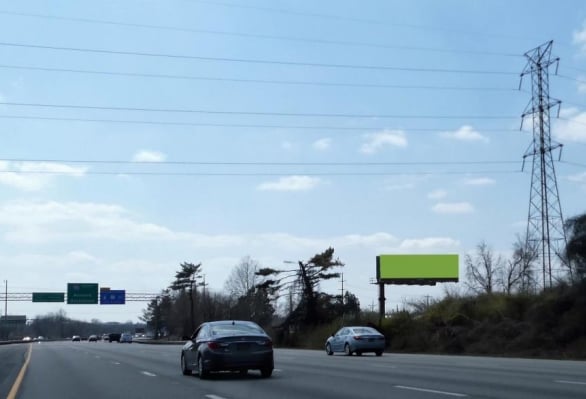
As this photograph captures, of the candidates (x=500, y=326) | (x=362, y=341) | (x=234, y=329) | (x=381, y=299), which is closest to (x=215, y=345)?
(x=234, y=329)

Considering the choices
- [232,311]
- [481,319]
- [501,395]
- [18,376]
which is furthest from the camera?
→ [232,311]

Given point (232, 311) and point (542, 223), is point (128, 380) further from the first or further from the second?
point (232, 311)

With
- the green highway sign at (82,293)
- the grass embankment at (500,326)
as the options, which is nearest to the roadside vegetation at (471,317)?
the grass embankment at (500,326)

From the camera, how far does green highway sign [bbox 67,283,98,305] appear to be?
88.6 m

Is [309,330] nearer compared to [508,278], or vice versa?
[309,330]

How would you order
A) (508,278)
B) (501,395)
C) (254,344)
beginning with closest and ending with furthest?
1. (501,395)
2. (254,344)
3. (508,278)

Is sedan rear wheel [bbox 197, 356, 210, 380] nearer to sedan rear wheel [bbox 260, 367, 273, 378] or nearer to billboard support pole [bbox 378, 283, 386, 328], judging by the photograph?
sedan rear wheel [bbox 260, 367, 273, 378]

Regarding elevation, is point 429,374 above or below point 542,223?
below

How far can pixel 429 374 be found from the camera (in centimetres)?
2134

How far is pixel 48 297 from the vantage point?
313 ft

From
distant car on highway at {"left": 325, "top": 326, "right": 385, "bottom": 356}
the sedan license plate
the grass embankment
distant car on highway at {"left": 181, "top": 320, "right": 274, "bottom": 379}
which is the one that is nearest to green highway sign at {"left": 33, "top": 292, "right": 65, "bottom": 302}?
the grass embankment

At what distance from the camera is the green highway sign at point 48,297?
9454 cm

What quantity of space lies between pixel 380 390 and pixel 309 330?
50391mm

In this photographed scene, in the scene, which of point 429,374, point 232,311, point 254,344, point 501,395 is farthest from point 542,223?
point 232,311
